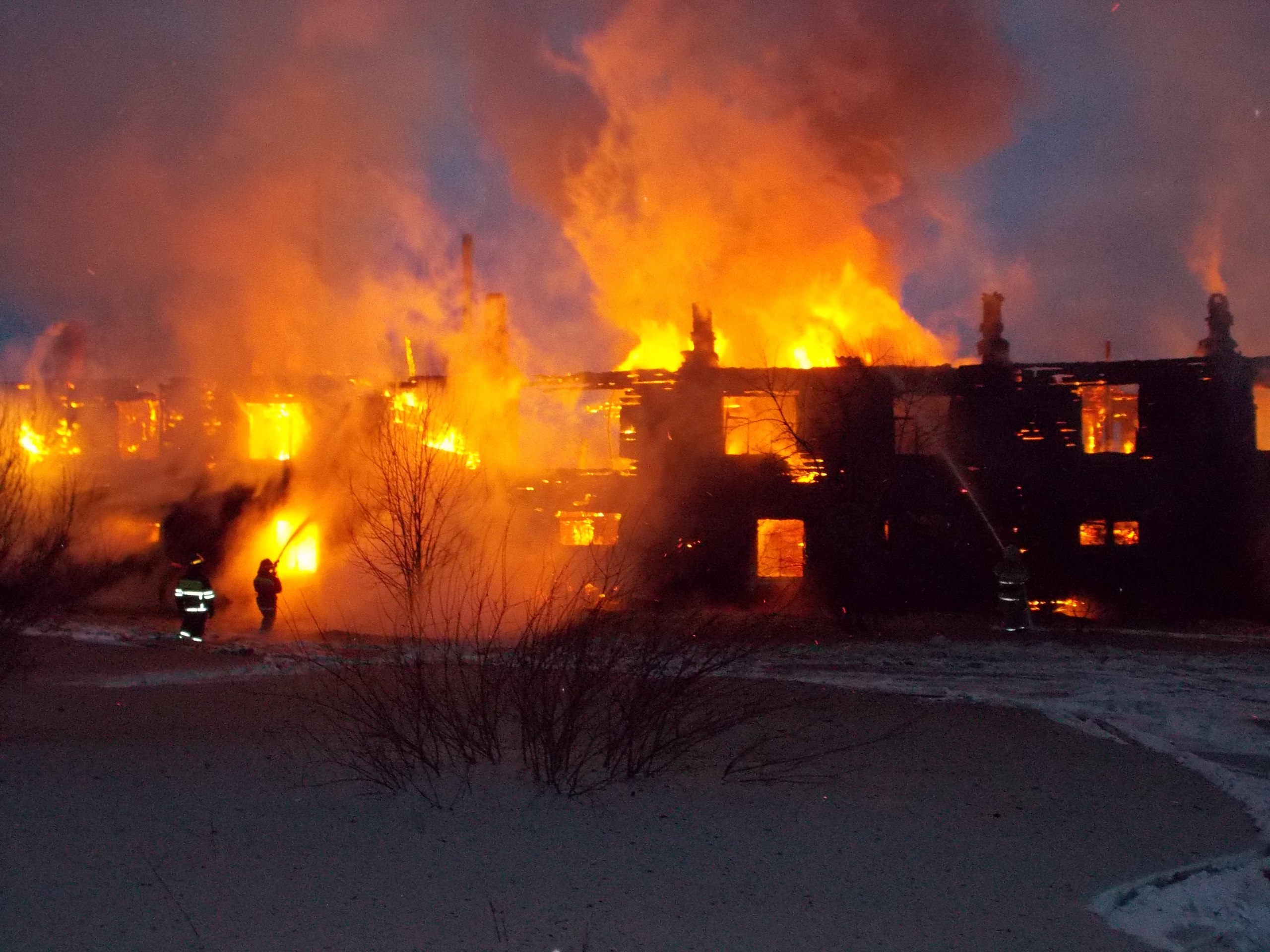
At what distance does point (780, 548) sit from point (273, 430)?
1271 centimetres

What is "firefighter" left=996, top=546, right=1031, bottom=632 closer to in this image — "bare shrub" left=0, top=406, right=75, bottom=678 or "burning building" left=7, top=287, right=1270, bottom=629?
"burning building" left=7, top=287, right=1270, bottom=629

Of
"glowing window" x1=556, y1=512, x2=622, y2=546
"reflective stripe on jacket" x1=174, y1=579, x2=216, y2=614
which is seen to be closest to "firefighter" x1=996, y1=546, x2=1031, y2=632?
"glowing window" x1=556, y1=512, x2=622, y2=546

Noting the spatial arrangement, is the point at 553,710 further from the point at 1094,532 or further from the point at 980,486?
the point at 1094,532

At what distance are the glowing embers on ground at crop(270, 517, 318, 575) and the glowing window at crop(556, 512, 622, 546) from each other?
5.55m

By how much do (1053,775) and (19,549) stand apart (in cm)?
924

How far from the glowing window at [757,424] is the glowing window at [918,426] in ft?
8.24

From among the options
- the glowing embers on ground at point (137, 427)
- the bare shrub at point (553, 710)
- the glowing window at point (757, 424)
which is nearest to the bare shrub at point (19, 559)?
the bare shrub at point (553, 710)

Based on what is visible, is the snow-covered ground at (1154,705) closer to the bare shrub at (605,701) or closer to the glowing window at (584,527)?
the bare shrub at (605,701)

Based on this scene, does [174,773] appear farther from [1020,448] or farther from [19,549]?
[1020,448]

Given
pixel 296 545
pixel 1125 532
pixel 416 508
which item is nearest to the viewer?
pixel 416 508

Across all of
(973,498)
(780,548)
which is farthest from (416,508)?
(973,498)

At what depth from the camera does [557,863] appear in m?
5.39

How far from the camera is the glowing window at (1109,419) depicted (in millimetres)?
27531

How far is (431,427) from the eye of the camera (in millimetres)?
20844
